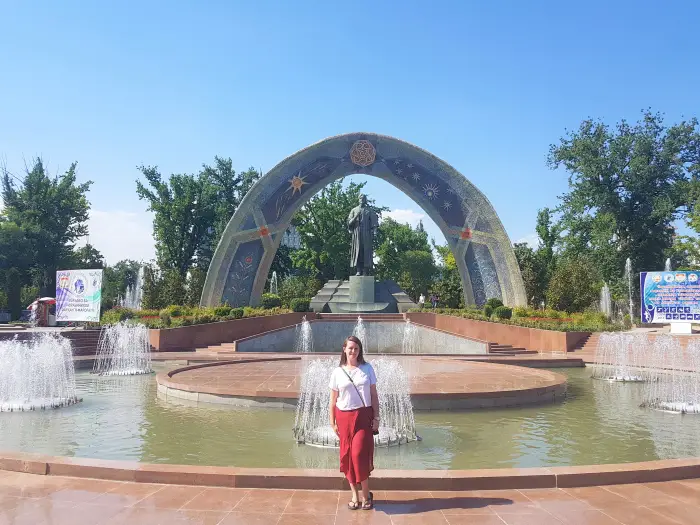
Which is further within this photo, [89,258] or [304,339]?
[89,258]

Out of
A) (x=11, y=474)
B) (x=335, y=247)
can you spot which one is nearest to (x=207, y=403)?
(x=11, y=474)

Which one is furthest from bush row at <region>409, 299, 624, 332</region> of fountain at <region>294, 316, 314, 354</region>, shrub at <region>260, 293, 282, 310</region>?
shrub at <region>260, 293, 282, 310</region>

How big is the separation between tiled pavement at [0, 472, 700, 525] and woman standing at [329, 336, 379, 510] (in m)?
0.24

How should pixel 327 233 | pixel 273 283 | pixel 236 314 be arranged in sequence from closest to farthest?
1. pixel 236 314
2. pixel 327 233
3. pixel 273 283

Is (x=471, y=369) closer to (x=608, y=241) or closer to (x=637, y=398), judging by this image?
(x=637, y=398)

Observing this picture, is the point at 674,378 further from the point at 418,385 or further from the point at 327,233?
the point at 327,233

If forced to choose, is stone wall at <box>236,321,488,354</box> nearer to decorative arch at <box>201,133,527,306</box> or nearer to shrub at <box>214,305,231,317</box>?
shrub at <box>214,305,231,317</box>

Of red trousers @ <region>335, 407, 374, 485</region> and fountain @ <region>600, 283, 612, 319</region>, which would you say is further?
fountain @ <region>600, 283, 612, 319</region>

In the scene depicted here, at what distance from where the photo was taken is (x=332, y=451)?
623cm

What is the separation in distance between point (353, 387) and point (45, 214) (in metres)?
39.3

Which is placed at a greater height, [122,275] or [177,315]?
[122,275]

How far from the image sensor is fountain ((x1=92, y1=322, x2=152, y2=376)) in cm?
1404

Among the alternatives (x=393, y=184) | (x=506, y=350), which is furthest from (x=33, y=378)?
(x=393, y=184)

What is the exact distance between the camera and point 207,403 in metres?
9.00
